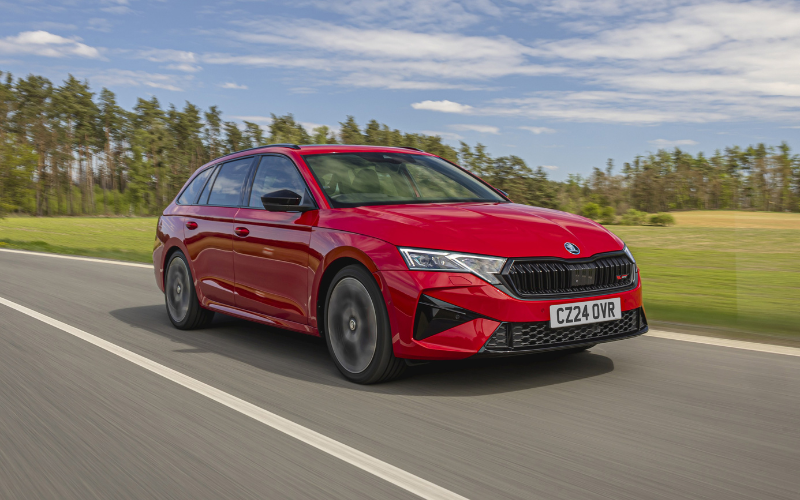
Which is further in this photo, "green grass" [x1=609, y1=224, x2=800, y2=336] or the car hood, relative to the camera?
"green grass" [x1=609, y1=224, x2=800, y2=336]

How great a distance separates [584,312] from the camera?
4602 mm

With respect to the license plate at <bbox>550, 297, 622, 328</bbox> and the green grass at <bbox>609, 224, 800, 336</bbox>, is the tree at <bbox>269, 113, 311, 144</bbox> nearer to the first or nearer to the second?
the green grass at <bbox>609, 224, 800, 336</bbox>

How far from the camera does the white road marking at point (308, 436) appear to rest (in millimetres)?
3111

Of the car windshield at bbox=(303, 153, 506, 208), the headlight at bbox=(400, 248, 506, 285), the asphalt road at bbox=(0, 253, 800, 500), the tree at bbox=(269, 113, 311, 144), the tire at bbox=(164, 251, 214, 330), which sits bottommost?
the asphalt road at bbox=(0, 253, 800, 500)

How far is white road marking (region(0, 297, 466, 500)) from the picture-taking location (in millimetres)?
3111

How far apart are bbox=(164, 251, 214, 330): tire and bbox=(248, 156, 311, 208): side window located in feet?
4.55

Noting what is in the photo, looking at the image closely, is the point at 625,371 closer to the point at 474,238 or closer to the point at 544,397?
the point at 544,397

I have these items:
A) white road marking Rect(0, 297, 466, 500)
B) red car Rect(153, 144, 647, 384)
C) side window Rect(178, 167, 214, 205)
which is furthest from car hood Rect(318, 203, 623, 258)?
side window Rect(178, 167, 214, 205)

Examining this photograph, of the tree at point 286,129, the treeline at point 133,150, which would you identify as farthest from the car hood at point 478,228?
the tree at point 286,129

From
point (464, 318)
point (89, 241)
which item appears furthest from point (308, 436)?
point (89, 241)

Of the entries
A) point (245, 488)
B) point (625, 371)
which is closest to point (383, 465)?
point (245, 488)

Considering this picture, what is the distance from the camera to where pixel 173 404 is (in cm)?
454

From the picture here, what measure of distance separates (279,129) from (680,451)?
8103 cm

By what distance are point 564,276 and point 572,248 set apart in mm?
214
